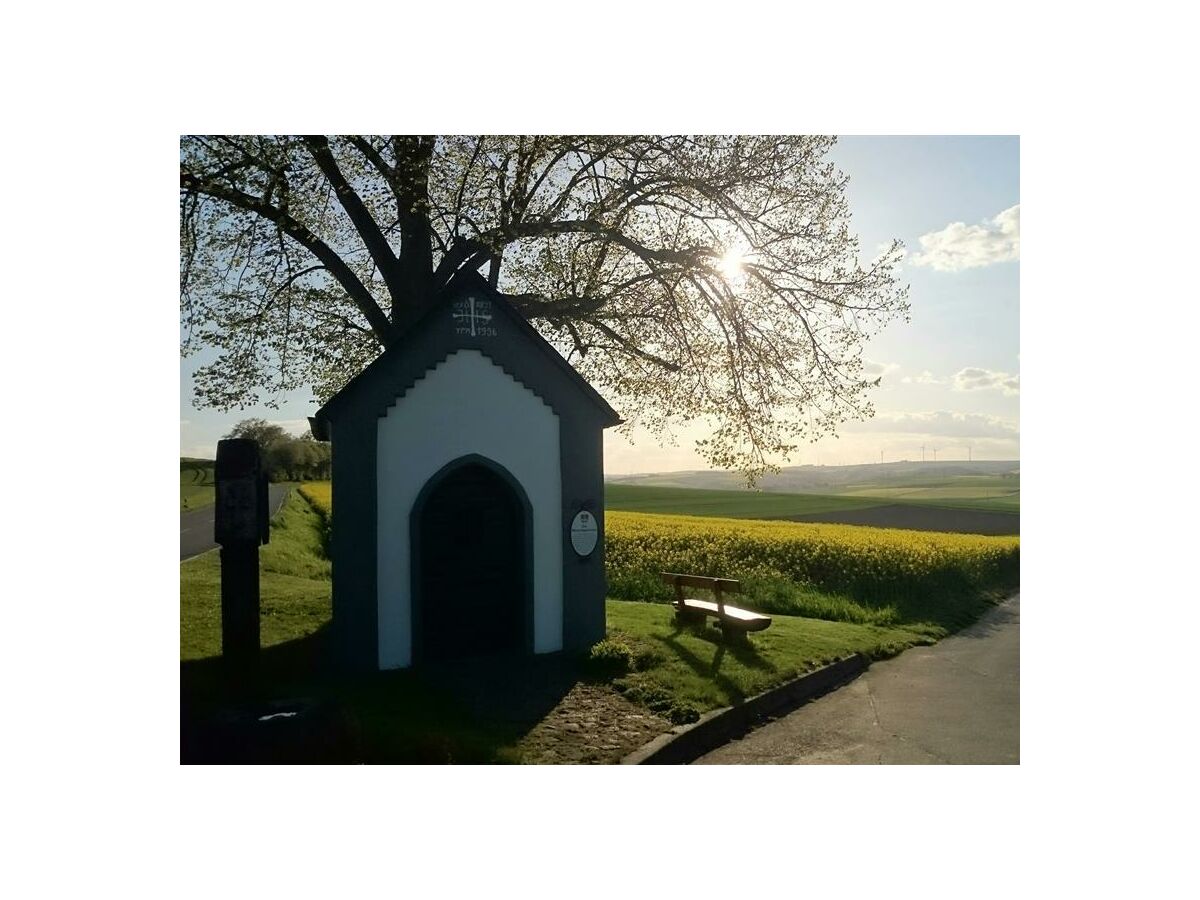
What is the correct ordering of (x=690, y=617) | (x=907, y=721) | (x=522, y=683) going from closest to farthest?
(x=907, y=721), (x=522, y=683), (x=690, y=617)

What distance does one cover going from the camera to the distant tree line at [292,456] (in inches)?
492

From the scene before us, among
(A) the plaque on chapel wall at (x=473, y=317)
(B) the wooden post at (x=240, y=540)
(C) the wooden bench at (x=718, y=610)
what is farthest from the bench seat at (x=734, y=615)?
(B) the wooden post at (x=240, y=540)

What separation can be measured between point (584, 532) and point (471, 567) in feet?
4.10

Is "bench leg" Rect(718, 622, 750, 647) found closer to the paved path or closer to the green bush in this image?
the paved path

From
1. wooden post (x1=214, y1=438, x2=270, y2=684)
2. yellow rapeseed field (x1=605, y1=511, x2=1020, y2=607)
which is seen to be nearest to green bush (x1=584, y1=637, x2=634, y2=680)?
wooden post (x1=214, y1=438, x2=270, y2=684)

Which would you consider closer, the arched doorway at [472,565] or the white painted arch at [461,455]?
the white painted arch at [461,455]

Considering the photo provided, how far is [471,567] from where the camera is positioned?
859 centimetres

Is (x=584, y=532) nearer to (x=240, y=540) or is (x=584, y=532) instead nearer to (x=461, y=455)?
(x=461, y=455)

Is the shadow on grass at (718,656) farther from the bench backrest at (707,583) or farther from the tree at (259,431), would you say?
the tree at (259,431)

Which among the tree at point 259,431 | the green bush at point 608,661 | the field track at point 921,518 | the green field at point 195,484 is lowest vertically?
the green bush at point 608,661

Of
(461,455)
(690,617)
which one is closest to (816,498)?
(690,617)

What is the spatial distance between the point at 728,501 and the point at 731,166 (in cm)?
851

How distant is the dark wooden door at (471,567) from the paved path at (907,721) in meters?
2.89

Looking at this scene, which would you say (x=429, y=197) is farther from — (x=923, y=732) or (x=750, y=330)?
(x=923, y=732)
